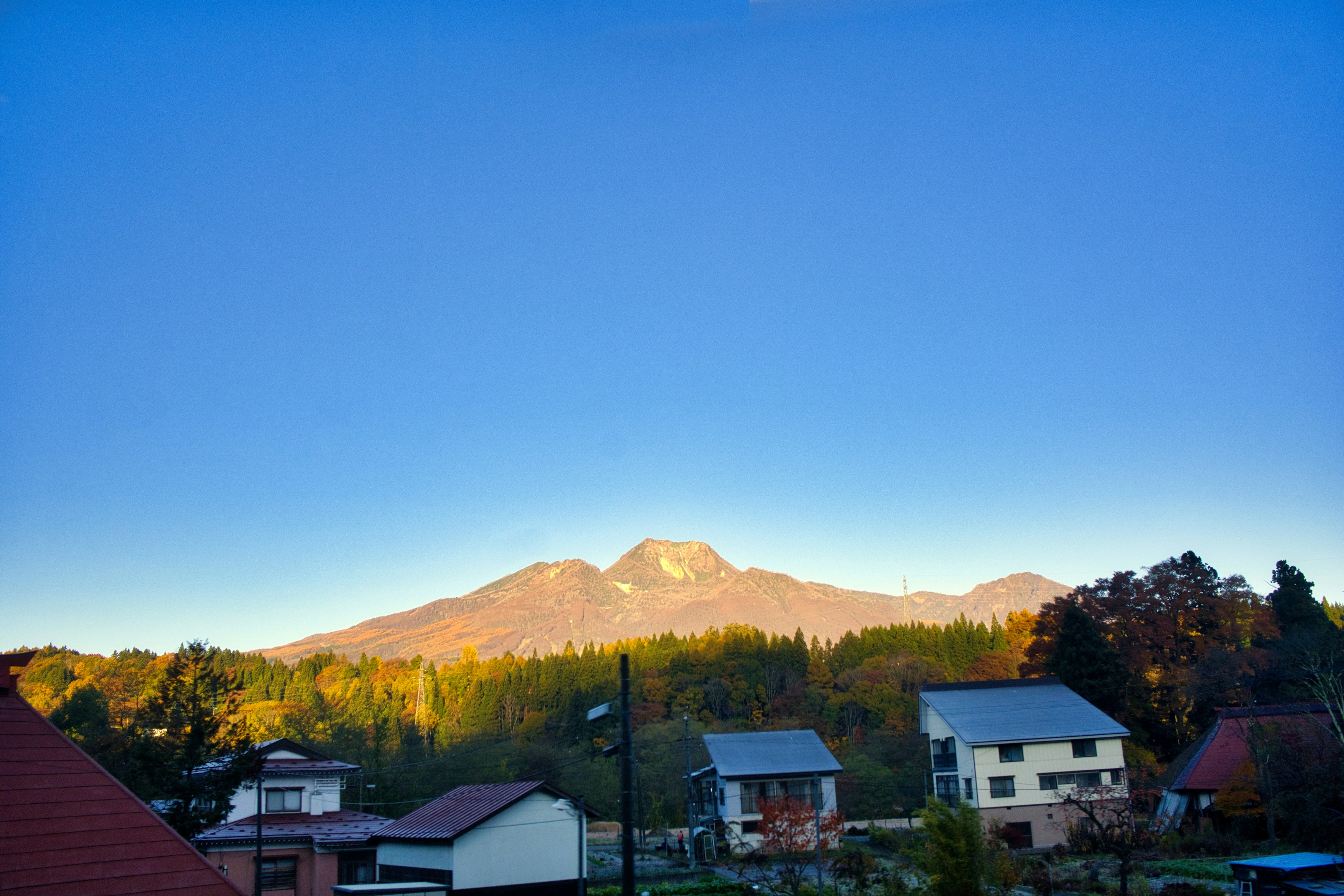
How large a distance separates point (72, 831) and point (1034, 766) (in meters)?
38.1

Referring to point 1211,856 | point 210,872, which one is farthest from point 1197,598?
point 210,872

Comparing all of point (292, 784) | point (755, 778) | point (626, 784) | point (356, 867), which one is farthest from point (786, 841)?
point (626, 784)

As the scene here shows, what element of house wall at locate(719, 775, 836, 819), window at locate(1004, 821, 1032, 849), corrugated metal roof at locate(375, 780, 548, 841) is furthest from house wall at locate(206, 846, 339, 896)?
window at locate(1004, 821, 1032, 849)

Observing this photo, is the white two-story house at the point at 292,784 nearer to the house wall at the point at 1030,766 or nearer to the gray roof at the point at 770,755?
the gray roof at the point at 770,755

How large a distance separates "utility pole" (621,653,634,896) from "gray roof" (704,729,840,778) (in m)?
29.1

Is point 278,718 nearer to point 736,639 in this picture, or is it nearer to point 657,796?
point 657,796

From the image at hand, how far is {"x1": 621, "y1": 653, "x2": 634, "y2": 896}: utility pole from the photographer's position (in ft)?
39.3

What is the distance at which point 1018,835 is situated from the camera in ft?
113

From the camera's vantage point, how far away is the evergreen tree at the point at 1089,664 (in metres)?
45.2

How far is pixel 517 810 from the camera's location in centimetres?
2427

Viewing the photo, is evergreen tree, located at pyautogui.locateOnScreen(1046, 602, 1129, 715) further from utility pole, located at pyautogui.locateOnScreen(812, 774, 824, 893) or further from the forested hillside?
utility pole, located at pyautogui.locateOnScreen(812, 774, 824, 893)

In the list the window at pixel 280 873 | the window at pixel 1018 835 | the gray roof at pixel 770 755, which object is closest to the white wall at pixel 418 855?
the window at pixel 280 873

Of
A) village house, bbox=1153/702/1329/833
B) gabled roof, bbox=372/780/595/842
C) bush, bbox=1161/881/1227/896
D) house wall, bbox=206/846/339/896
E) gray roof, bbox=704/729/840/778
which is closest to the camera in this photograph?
bush, bbox=1161/881/1227/896

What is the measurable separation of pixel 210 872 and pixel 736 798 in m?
35.5
